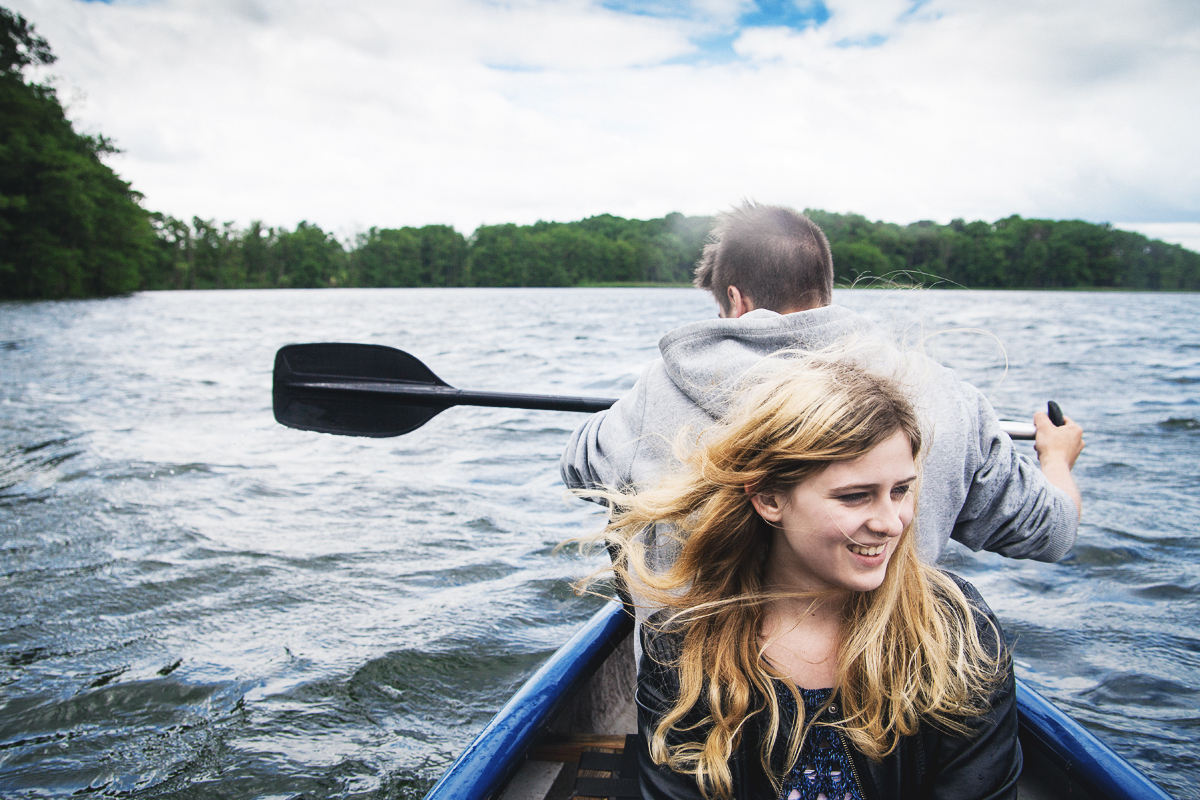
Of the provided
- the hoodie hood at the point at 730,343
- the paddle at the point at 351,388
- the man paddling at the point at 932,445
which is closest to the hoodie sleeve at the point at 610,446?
the man paddling at the point at 932,445

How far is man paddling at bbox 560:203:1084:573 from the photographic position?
146 cm

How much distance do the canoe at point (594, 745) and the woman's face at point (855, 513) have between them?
888mm

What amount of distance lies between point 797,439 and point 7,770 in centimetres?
328

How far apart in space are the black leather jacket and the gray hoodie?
0.97 ft

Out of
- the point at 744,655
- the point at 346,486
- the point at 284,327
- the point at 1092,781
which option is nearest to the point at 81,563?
the point at 346,486

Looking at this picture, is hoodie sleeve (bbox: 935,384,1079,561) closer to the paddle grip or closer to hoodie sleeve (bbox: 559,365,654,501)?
the paddle grip

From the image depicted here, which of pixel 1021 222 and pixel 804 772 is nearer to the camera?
pixel 804 772

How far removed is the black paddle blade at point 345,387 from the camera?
10.8ft

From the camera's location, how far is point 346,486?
21.6ft

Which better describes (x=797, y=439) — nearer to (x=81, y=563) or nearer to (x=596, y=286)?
(x=81, y=563)

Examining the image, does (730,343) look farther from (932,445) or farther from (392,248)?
(392,248)

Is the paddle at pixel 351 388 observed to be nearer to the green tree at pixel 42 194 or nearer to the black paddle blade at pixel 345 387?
the black paddle blade at pixel 345 387

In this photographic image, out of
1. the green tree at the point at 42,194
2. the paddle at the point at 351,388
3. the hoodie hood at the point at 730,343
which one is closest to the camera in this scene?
the hoodie hood at the point at 730,343

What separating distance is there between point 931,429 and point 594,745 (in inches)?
53.5
